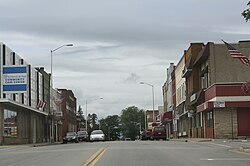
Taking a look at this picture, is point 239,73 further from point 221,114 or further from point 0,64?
point 0,64

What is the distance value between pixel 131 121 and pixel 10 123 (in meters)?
113

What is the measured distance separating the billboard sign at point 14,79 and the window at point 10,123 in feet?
10.6

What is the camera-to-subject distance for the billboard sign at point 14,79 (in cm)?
4688

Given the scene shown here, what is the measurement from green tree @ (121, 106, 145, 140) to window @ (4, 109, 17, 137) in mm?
107608

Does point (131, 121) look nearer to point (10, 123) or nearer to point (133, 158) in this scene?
point (10, 123)

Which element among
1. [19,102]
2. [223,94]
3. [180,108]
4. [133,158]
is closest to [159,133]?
[180,108]

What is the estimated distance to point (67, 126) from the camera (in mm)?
102188

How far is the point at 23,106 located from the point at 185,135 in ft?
76.9

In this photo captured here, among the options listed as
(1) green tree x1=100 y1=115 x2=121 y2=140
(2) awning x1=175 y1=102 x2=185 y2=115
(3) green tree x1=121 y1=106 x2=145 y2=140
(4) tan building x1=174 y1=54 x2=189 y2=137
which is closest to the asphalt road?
(4) tan building x1=174 y1=54 x2=189 y2=137

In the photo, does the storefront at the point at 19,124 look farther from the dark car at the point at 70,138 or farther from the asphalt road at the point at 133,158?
the asphalt road at the point at 133,158

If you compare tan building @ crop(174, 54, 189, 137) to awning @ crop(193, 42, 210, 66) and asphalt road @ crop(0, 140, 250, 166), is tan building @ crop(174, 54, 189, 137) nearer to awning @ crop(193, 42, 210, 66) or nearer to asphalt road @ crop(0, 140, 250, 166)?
awning @ crop(193, 42, 210, 66)

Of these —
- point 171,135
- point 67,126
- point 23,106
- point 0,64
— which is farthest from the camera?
point 67,126

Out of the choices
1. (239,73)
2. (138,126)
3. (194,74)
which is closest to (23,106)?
(194,74)

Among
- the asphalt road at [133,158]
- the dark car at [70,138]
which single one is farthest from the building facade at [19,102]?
the asphalt road at [133,158]
